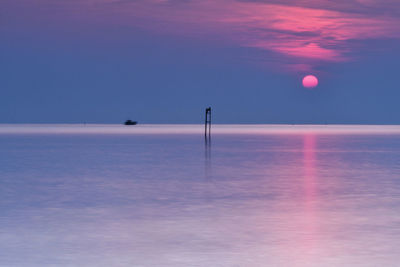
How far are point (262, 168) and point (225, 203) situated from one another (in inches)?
478

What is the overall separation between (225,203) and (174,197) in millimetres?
1776

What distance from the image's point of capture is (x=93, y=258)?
9.37 meters

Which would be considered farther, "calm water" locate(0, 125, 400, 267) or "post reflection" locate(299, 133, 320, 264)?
"post reflection" locate(299, 133, 320, 264)

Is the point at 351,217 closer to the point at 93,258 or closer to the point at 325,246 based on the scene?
the point at 325,246

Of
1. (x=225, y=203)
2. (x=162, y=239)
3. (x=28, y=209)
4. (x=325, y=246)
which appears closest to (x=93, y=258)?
(x=162, y=239)

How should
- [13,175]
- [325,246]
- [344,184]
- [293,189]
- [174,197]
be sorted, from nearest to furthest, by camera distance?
[325,246] < [174,197] < [293,189] < [344,184] < [13,175]

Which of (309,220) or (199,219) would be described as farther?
(199,219)

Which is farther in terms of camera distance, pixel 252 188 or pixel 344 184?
pixel 344 184

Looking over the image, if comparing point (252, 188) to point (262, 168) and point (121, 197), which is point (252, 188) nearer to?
point (121, 197)

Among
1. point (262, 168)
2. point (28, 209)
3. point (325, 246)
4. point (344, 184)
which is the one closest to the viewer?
point (325, 246)

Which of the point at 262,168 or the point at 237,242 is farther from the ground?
the point at 262,168

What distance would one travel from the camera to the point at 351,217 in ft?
43.9

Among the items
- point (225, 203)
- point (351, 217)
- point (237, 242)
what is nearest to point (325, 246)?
point (237, 242)

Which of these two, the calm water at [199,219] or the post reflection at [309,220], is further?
the post reflection at [309,220]
